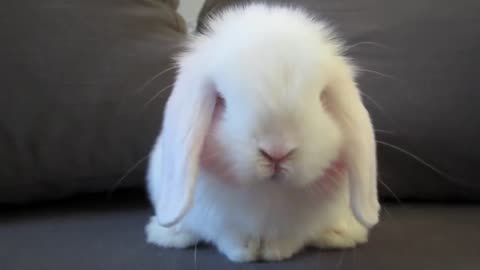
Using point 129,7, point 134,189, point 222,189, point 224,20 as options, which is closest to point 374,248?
point 222,189

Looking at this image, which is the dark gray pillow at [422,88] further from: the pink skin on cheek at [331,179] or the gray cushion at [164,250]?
the pink skin on cheek at [331,179]

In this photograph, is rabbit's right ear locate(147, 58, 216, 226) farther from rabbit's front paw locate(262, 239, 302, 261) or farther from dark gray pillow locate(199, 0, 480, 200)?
dark gray pillow locate(199, 0, 480, 200)

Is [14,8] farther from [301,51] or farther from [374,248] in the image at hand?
[374,248]

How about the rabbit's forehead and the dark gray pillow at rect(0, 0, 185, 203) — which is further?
the dark gray pillow at rect(0, 0, 185, 203)

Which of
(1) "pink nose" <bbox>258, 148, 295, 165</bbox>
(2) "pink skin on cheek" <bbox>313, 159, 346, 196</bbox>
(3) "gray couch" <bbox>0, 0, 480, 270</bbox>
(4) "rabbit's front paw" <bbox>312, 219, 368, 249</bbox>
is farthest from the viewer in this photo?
(3) "gray couch" <bbox>0, 0, 480, 270</bbox>

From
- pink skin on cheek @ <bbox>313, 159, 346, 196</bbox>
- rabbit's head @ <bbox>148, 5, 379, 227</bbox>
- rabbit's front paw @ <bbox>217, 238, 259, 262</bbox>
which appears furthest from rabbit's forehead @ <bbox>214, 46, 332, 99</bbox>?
rabbit's front paw @ <bbox>217, 238, 259, 262</bbox>

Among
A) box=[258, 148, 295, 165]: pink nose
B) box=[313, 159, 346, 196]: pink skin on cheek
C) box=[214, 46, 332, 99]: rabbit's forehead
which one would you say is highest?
box=[214, 46, 332, 99]: rabbit's forehead
